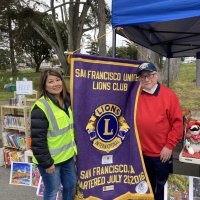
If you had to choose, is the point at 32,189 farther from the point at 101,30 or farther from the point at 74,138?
the point at 101,30

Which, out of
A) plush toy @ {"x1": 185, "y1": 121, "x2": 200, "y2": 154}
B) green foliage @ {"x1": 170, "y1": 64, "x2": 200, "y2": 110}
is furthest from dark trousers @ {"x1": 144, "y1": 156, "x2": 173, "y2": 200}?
green foliage @ {"x1": 170, "y1": 64, "x2": 200, "y2": 110}

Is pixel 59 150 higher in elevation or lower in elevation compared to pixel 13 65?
lower

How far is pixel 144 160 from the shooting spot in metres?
2.76

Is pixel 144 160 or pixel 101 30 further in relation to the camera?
pixel 101 30

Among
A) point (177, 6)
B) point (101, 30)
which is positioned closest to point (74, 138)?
point (177, 6)

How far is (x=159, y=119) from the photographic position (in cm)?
252

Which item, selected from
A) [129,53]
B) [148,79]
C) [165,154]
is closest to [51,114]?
[148,79]

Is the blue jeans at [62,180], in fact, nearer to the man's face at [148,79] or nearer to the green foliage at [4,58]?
the man's face at [148,79]

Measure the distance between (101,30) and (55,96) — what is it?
909 cm

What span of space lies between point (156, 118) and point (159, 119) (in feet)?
0.09

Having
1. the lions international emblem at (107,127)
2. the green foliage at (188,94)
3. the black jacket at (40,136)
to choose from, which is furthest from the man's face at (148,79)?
the green foliage at (188,94)

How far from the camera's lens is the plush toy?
2.71m

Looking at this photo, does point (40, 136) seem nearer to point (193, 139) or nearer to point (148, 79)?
point (148, 79)

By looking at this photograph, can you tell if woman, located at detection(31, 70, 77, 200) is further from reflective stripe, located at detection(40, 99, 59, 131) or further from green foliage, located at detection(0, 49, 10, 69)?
green foliage, located at detection(0, 49, 10, 69)
